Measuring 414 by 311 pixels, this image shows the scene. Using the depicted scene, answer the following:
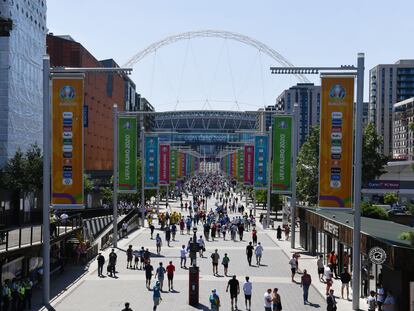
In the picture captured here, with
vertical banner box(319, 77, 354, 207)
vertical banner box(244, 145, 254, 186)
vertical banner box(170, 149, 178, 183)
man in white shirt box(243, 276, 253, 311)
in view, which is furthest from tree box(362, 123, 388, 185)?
man in white shirt box(243, 276, 253, 311)

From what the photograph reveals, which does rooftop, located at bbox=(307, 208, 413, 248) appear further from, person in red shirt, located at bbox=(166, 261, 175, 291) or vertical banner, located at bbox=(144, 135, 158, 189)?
vertical banner, located at bbox=(144, 135, 158, 189)

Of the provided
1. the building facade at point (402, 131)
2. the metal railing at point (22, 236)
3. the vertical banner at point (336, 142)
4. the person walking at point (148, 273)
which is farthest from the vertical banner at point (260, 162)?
the building facade at point (402, 131)

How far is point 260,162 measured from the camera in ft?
163

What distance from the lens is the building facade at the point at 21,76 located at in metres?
64.2

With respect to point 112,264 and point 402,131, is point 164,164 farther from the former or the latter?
point 402,131

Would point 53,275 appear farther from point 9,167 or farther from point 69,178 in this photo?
point 9,167

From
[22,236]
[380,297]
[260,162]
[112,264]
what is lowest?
[112,264]

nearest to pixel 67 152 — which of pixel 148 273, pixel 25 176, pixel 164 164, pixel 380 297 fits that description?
pixel 148 273

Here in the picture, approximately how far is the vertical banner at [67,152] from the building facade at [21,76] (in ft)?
131

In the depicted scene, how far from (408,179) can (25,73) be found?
48969 millimetres

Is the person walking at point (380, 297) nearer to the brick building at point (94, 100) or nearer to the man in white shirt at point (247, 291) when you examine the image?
the man in white shirt at point (247, 291)

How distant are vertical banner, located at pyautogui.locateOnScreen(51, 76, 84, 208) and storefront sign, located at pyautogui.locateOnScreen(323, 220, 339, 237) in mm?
11023

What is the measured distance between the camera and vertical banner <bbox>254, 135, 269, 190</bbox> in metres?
49.5

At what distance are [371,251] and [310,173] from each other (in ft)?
110
